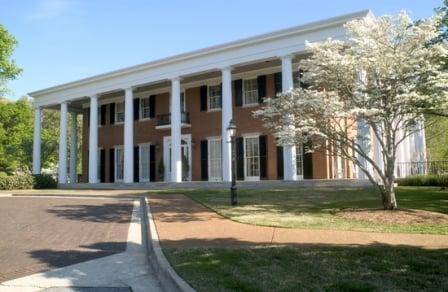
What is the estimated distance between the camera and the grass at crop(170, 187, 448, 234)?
1010 cm

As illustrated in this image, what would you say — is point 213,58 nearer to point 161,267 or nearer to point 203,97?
point 203,97

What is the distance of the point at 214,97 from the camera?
2672cm

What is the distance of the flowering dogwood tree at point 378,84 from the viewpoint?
11.5m

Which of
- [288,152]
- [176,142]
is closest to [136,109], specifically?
[176,142]

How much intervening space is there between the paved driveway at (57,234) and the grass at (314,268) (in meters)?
2.08

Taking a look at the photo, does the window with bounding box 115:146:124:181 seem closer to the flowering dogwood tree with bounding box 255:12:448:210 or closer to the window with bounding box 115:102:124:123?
the window with bounding box 115:102:124:123

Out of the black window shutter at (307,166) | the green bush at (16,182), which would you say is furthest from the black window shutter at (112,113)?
the black window shutter at (307,166)

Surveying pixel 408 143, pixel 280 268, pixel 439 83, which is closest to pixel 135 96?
pixel 408 143

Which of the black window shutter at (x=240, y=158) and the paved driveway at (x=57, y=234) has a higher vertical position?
the black window shutter at (x=240, y=158)

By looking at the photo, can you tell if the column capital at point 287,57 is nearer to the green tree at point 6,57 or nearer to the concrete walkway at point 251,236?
the concrete walkway at point 251,236

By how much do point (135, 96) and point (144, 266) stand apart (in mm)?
23517

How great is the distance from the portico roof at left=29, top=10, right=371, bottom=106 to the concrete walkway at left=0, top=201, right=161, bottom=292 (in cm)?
1402

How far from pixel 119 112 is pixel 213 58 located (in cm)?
1127

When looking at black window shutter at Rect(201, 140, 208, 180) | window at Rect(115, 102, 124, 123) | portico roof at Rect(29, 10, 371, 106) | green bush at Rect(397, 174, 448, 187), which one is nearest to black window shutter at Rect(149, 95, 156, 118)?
portico roof at Rect(29, 10, 371, 106)
